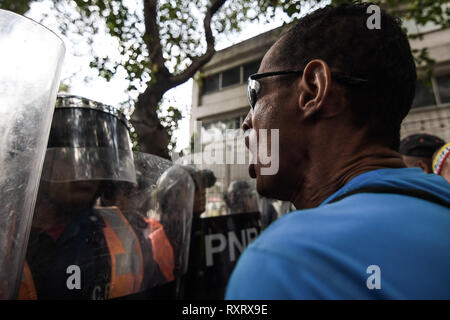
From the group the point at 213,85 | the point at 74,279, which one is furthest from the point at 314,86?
the point at 213,85

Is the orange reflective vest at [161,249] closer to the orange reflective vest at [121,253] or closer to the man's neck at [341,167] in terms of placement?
the orange reflective vest at [121,253]

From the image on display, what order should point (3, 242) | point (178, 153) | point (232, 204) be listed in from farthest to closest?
→ point (232, 204)
point (178, 153)
point (3, 242)

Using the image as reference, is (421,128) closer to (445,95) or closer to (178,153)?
(445,95)

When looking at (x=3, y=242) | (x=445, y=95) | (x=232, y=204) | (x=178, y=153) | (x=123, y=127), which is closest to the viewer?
(x=3, y=242)

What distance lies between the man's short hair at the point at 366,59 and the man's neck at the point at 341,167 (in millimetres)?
70

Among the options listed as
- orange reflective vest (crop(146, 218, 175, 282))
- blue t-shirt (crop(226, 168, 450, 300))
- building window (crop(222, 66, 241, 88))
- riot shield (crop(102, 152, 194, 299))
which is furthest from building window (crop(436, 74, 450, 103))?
blue t-shirt (crop(226, 168, 450, 300))

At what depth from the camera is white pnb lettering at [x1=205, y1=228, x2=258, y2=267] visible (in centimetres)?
248

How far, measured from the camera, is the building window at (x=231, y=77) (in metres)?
13.2

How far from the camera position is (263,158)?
3.81 feet

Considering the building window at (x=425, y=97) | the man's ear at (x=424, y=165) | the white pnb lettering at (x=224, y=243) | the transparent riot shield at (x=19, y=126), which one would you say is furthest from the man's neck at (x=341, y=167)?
the building window at (x=425, y=97)

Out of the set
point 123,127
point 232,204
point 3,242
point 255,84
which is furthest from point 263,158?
point 232,204

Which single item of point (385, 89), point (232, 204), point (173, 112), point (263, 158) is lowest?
point (232, 204)

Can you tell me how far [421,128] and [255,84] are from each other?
10.3 m

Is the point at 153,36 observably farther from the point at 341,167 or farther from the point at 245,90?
the point at 245,90
